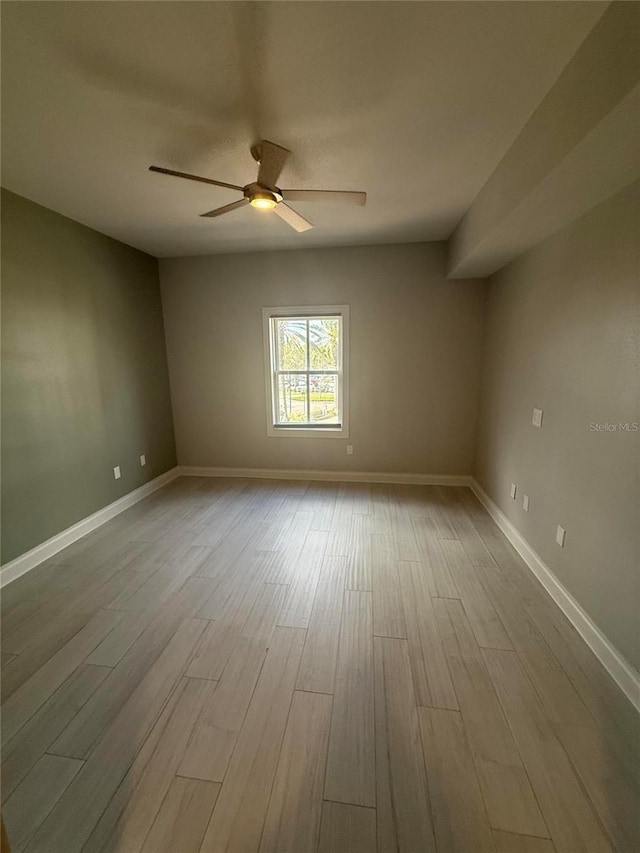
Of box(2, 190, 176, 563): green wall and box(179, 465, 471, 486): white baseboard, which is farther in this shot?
box(179, 465, 471, 486): white baseboard

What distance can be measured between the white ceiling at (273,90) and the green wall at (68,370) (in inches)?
18.7

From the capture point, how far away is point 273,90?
1.45m

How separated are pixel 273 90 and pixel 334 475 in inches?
133

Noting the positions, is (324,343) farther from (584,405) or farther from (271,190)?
(584,405)

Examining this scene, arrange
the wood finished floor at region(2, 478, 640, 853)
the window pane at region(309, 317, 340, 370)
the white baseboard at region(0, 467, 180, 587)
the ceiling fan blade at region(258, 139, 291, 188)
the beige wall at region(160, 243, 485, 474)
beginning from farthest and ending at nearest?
the window pane at region(309, 317, 340, 370) < the beige wall at region(160, 243, 485, 474) < the white baseboard at region(0, 467, 180, 587) < the ceiling fan blade at region(258, 139, 291, 188) < the wood finished floor at region(2, 478, 640, 853)

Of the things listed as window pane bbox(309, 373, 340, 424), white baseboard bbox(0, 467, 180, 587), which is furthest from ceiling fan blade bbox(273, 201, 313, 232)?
white baseboard bbox(0, 467, 180, 587)

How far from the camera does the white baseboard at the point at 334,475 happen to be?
393cm

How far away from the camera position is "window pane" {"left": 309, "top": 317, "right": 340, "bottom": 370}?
3.90 metres

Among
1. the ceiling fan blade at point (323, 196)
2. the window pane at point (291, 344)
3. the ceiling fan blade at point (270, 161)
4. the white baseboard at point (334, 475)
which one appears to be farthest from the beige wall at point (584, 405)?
the window pane at point (291, 344)

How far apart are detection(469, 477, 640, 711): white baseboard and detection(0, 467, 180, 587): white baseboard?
141 inches

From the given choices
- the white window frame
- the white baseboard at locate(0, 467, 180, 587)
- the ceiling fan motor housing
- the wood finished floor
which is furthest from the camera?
the white window frame

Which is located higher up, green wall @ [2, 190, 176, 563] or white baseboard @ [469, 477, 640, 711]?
green wall @ [2, 190, 176, 563]

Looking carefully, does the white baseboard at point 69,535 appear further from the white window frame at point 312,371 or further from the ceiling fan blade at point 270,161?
the ceiling fan blade at point 270,161

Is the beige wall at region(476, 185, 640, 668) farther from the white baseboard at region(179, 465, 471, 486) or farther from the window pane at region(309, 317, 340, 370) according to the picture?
the window pane at region(309, 317, 340, 370)
